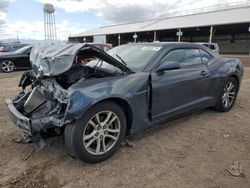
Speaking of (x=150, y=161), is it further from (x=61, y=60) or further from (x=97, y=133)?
(x=61, y=60)

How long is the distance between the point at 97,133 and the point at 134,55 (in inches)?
62.2

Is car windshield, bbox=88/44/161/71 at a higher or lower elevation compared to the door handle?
A: higher

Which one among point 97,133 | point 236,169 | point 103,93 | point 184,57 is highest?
point 184,57

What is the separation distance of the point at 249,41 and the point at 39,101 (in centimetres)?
3704

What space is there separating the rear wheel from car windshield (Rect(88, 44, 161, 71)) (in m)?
8.32

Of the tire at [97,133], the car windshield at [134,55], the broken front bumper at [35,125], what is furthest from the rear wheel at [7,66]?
the tire at [97,133]

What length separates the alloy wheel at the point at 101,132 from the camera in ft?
9.25

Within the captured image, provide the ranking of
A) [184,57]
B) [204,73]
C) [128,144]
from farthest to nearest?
1. [204,73]
2. [184,57]
3. [128,144]

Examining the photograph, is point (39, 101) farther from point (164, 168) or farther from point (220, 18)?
point (220, 18)

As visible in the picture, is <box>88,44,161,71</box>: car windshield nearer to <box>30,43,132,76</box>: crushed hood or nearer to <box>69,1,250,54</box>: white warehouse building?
<box>30,43,132,76</box>: crushed hood

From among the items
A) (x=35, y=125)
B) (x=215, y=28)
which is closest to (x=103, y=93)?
(x=35, y=125)

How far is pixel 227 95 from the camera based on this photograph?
4.92 meters

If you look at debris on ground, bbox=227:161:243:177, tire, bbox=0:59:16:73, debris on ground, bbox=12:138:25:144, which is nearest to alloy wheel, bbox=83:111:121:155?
debris on ground, bbox=12:138:25:144

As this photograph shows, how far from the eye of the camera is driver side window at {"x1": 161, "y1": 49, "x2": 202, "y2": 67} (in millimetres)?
3747
